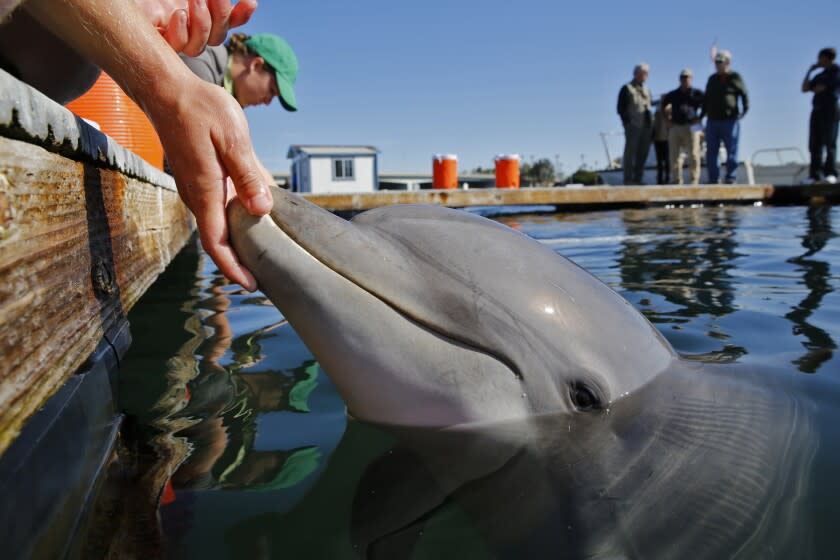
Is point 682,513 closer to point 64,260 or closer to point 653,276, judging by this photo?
point 64,260

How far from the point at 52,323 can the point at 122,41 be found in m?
0.78

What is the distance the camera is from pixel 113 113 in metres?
5.96

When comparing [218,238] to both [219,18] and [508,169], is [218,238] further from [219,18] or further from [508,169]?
[508,169]

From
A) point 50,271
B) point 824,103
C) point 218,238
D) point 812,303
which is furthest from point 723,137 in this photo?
point 50,271

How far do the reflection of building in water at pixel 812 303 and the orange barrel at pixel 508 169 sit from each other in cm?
1210

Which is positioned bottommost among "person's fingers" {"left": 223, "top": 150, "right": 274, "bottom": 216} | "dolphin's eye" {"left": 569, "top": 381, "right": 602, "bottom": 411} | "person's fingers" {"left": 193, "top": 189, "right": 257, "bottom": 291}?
"dolphin's eye" {"left": 569, "top": 381, "right": 602, "bottom": 411}

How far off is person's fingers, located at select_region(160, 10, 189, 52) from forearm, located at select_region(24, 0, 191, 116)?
0.54 meters

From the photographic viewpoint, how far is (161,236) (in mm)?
4383

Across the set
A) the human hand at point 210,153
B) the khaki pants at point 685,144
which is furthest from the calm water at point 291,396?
the khaki pants at point 685,144

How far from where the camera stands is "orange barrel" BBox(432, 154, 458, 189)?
19938 mm

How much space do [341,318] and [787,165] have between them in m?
29.1

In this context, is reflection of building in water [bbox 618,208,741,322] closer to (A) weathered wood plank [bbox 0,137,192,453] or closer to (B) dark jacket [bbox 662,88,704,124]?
(A) weathered wood plank [bbox 0,137,192,453]

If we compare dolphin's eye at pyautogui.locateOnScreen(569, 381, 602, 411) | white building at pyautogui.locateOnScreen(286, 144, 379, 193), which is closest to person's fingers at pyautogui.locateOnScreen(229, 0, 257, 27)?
dolphin's eye at pyautogui.locateOnScreen(569, 381, 602, 411)

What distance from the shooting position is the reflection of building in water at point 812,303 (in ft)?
10.9
